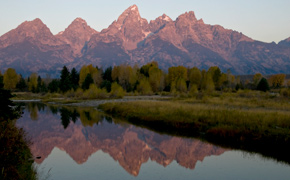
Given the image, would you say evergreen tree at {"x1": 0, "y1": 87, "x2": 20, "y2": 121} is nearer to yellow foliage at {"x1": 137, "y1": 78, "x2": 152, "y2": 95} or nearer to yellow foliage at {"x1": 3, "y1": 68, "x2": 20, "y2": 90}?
yellow foliage at {"x1": 137, "y1": 78, "x2": 152, "y2": 95}

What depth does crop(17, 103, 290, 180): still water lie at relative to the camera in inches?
668

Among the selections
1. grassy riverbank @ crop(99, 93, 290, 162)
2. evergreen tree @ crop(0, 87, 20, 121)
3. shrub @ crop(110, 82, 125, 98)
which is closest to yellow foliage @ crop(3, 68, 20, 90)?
shrub @ crop(110, 82, 125, 98)

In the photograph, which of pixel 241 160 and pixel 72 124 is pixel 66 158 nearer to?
pixel 241 160

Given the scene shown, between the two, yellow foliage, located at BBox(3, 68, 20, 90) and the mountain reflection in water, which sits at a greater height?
yellow foliage, located at BBox(3, 68, 20, 90)

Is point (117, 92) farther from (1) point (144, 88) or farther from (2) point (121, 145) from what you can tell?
(2) point (121, 145)

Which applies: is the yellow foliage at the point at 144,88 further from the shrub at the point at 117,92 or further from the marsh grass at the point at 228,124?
the marsh grass at the point at 228,124

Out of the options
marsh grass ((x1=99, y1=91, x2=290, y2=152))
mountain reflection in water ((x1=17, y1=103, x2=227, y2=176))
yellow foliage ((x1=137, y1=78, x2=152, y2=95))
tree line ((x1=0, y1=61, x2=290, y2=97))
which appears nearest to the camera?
mountain reflection in water ((x1=17, y1=103, x2=227, y2=176))

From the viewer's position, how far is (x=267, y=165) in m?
18.3

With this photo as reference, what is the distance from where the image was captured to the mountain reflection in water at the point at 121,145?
2062cm

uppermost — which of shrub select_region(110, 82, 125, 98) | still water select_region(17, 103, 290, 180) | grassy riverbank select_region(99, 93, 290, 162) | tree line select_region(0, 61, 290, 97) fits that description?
tree line select_region(0, 61, 290, 97)

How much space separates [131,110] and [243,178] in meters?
27.7

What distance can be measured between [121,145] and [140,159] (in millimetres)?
5094

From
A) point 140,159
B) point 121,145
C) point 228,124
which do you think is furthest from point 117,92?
point 140,159

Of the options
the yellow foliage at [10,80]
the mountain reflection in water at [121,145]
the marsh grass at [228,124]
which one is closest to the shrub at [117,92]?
the marsh grass at [228,124]
